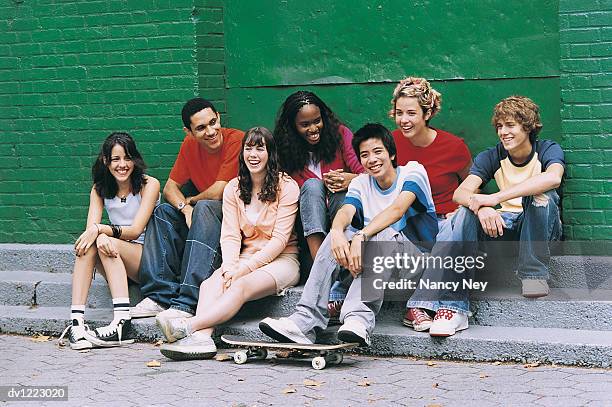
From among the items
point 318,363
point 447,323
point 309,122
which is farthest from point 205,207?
point 447,323

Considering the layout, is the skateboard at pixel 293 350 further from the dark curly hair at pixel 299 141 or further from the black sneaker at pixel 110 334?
the dark curly hair at pixel 299 141

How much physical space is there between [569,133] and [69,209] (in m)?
4.11

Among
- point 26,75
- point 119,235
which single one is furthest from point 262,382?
point 26,75

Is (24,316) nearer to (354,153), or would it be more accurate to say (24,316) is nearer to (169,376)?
(169,376)

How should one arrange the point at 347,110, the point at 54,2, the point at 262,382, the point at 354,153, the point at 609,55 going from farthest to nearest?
the point at 54,2 < the point at 347,110 < the point at 354,153 < the point at 609,55 < the point at 262,382

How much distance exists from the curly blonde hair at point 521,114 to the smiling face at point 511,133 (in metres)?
0.02

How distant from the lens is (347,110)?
27.3 feet

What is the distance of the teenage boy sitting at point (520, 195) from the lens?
663 centimetres

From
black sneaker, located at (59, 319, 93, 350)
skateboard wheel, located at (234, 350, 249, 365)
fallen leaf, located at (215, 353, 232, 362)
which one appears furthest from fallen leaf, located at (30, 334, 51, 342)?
skateboard wheel, located at (234, 350, 249, 365)

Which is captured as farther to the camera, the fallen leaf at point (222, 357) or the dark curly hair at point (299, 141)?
the dark curly hair at point (299, 141)

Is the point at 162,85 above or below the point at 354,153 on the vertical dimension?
above

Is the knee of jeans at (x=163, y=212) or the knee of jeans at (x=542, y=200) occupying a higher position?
the knee of jeans at (x=163, y=212)

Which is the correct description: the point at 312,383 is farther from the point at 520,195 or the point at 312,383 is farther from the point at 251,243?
the point at 520,195

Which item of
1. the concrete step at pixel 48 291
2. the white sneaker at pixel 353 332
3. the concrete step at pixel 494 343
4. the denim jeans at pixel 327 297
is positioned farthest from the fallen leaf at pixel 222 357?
the concrete step at pixel 48 291
